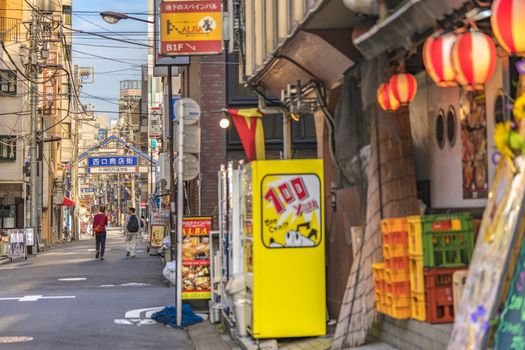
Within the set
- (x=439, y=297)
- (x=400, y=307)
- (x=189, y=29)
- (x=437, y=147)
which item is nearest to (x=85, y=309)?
(x=189, y=29)

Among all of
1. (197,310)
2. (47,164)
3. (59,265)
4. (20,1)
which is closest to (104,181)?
(47,164)

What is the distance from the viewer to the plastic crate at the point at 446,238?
764cm

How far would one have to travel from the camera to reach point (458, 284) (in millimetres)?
7242

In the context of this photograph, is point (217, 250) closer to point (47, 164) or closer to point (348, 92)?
point (348, 92)

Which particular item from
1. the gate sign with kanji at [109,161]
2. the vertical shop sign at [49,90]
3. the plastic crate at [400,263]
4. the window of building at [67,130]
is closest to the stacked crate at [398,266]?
the plastic crate at [400,263]

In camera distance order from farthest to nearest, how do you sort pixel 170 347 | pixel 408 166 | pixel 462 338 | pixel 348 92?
pixel 170 347
pixel 348 92
pixel 408 166
pixel 462 338

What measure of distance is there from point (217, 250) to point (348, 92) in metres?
5.02

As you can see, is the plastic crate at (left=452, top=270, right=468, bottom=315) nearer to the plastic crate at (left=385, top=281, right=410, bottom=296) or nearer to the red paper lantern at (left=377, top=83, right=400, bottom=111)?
the plastic crate at (left=385, top=281, right=410, bottom=296)

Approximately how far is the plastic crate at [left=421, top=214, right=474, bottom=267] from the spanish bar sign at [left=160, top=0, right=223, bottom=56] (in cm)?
1026

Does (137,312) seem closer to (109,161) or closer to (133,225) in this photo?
(133,225)

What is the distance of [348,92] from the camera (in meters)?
10.7

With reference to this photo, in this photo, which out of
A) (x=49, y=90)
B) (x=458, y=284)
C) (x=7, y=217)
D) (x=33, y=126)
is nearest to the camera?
(x=458, y=284)

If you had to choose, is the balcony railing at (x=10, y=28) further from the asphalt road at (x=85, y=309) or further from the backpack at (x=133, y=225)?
the asphalt road at (x=85, y=309)

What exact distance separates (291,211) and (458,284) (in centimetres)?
373
